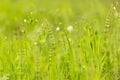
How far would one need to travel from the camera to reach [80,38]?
110 inches

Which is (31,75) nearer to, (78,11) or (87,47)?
(87,47)

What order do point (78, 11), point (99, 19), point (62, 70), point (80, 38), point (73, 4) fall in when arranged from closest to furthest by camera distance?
point (62, 70), point (80, 38), point (99, 19), point (78, 11), point (73, 4)

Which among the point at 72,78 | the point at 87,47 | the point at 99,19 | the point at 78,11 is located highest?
the point at 78,11

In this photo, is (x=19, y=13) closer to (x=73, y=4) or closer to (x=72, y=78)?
(x=73, y=4)

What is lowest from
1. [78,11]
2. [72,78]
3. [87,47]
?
[72,78]

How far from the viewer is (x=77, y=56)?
2490 millimetres

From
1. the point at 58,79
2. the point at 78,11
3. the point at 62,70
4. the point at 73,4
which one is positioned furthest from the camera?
the point at 73,4

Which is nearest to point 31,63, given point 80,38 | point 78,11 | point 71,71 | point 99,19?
point 71,71

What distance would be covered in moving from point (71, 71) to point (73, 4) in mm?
4551

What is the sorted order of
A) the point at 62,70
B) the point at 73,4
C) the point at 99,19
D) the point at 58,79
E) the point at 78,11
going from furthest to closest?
the point at 73,4 < the point at 78,11 < the point at 99,19 < the point at 62,70 < the point at 58,79

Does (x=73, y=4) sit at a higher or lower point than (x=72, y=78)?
higher

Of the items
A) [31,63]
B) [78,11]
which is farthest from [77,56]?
[78,11]

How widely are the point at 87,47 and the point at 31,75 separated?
41cm

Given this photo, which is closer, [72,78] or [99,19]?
[72,78]
